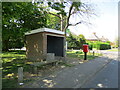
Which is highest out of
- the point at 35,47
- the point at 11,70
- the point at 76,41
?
the point at 76,41

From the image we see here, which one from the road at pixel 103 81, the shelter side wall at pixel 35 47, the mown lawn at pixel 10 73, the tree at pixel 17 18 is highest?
the tree at pixel 17 18

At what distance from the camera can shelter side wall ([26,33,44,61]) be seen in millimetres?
8541

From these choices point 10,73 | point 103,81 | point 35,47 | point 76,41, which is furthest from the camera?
point 76,41

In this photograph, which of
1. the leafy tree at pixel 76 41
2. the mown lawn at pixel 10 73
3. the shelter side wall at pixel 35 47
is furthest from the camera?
the leafy tree at pixel 76 41

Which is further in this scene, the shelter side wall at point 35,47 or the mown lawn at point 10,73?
the shelter side wall at point 35,47

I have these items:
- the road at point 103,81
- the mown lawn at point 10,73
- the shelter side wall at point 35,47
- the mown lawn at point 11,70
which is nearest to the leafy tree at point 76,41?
the shelter side wall at point 35,47

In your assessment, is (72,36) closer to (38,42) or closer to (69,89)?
(38,42)

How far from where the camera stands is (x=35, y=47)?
361 inches

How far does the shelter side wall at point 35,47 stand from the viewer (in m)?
8.54

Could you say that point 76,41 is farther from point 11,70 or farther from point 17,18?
point 11,70

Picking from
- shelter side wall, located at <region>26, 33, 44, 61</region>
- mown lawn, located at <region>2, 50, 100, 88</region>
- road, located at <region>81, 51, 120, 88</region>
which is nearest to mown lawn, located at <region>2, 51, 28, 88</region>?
mown lawn, located at <region>2, 50, 100, 88</region>

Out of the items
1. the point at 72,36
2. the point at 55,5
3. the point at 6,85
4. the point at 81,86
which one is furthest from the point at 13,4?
the point at 72,36

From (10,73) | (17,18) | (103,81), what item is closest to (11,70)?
(10,73)

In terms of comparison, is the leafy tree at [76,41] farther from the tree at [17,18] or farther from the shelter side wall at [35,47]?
the shelter side wall at [35,47]
